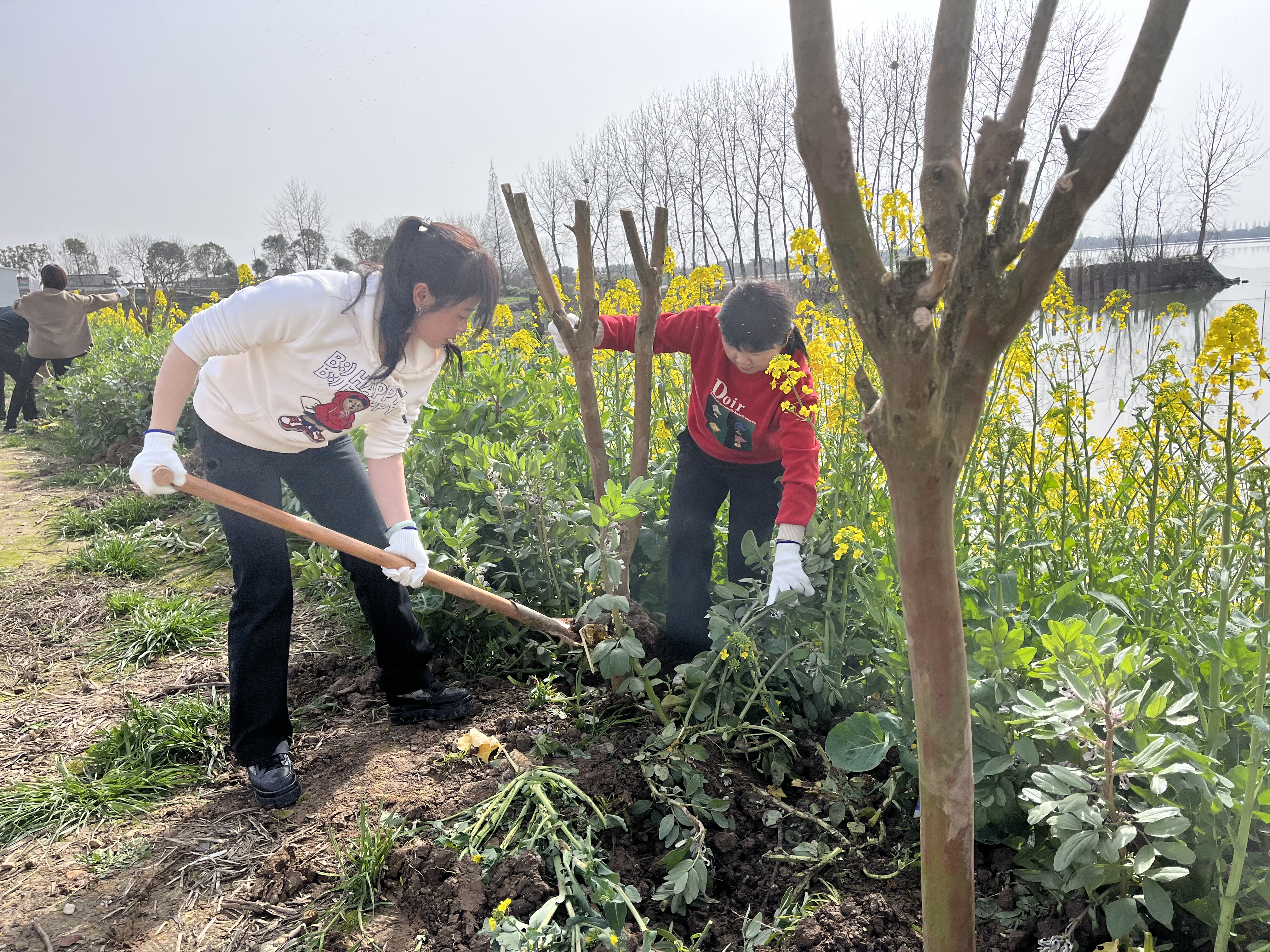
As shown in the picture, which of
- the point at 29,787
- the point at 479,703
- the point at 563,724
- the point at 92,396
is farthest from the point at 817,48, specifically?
the point at 92,396

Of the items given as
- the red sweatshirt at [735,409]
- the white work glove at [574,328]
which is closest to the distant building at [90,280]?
the white work glove at [574,328]

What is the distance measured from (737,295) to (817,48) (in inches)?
67.1

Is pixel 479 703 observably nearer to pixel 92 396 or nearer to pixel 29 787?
pixel 29 787

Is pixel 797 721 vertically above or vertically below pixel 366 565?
below

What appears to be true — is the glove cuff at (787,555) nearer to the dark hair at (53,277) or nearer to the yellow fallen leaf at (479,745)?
the yellow fallen leaf at (479,745)

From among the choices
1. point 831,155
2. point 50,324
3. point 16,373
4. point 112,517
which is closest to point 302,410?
point 831,155

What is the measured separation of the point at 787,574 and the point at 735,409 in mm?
716

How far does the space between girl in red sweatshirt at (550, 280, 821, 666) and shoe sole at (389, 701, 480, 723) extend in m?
0.69

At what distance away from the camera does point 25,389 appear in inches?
347

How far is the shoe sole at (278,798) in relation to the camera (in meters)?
2.23

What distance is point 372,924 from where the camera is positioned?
1.78m

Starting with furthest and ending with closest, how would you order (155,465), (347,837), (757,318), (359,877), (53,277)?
(53,277)
(757,318)
(155,465)
(347,837)
(359,877)

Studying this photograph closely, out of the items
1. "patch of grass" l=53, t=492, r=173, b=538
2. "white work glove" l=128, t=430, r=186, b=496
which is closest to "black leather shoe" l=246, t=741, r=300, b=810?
"white work glove" l=128, t=430, r=186, b=496

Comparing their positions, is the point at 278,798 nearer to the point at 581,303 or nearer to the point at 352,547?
the point at 352,547
